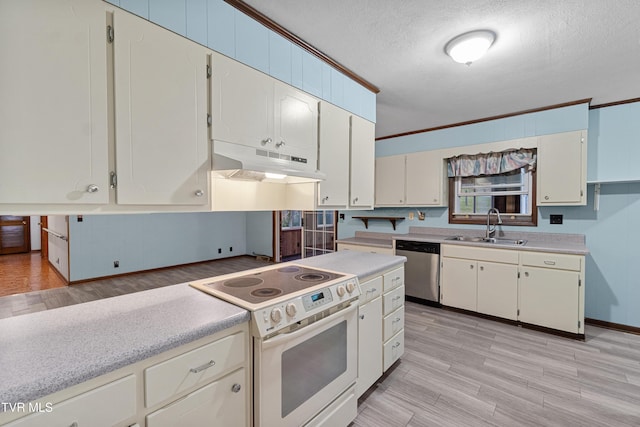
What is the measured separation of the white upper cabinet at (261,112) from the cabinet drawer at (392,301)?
1.18 m

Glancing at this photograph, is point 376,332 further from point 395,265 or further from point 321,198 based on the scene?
point 321,198

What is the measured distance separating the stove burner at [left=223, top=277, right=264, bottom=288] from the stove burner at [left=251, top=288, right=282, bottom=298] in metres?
0.14

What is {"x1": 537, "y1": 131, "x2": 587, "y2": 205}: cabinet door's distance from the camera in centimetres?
307

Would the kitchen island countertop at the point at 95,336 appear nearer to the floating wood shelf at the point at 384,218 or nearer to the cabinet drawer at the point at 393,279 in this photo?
the cabinet drawer at the point at 393,279

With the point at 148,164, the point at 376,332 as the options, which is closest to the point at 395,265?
the point at 376,332

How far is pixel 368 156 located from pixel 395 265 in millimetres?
1070

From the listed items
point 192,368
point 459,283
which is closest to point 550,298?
point 459,283

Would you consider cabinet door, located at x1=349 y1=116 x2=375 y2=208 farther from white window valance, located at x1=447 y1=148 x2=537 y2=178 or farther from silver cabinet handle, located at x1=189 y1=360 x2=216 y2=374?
white window valance, located at x1=447 y1=148 x2=537 y2=178

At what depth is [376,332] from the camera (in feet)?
6.93

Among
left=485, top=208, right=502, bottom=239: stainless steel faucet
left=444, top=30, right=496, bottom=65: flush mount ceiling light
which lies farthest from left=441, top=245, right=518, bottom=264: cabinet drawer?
left=444, top=30, right=496, bottom=65: flush mount ceiling light

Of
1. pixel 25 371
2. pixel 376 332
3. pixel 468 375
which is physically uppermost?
pixel 25 371

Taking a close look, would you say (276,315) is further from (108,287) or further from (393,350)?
(108,287)

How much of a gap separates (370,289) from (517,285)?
2184mm

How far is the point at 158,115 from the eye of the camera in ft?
4.25
